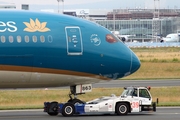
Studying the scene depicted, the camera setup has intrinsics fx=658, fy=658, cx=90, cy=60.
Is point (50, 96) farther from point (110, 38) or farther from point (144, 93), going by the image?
point (110, 38)

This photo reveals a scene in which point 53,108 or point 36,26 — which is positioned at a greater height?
point 36,26

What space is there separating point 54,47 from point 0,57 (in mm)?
2602

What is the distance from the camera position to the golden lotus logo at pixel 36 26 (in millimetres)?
29172

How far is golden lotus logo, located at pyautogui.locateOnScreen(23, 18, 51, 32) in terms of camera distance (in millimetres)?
29172

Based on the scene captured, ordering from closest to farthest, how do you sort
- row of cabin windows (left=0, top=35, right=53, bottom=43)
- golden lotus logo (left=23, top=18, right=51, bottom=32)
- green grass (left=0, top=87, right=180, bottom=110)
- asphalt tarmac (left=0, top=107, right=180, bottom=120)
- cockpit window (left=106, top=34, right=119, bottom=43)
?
row of cabin windows (left=0, top=35, right=53, bottom=43) < asphalt tarmac (left=0, top=107, right=180, bottom=120) < golden lotus logo (left=23, top=18, right=51, bottom=32) < cockpit window (left=106, top=34, right=119, bottom=43) < green grass (left=0, top=87, right=180, bottom=110)

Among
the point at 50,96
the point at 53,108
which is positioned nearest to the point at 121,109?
the point at 53,108

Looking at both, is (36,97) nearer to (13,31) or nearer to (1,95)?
(1,95)

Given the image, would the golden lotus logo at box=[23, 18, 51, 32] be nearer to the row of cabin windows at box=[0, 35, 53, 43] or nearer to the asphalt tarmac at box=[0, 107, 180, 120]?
the row of cabin windows at box=[0, 35, 53, 43]

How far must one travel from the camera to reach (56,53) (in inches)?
1159

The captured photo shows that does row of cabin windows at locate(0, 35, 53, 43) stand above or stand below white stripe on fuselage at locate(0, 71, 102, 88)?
above

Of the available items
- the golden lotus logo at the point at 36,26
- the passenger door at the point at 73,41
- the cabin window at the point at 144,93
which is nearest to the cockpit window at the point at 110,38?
the passenger door at the point at 73,41

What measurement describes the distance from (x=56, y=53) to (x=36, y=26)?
1.50 metres

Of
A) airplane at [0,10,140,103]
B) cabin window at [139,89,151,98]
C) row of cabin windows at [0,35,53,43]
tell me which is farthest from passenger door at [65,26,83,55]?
cabin window at [139,89,151,98]

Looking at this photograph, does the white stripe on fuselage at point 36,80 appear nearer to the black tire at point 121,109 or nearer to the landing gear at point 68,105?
the landing gear at point 68,105
